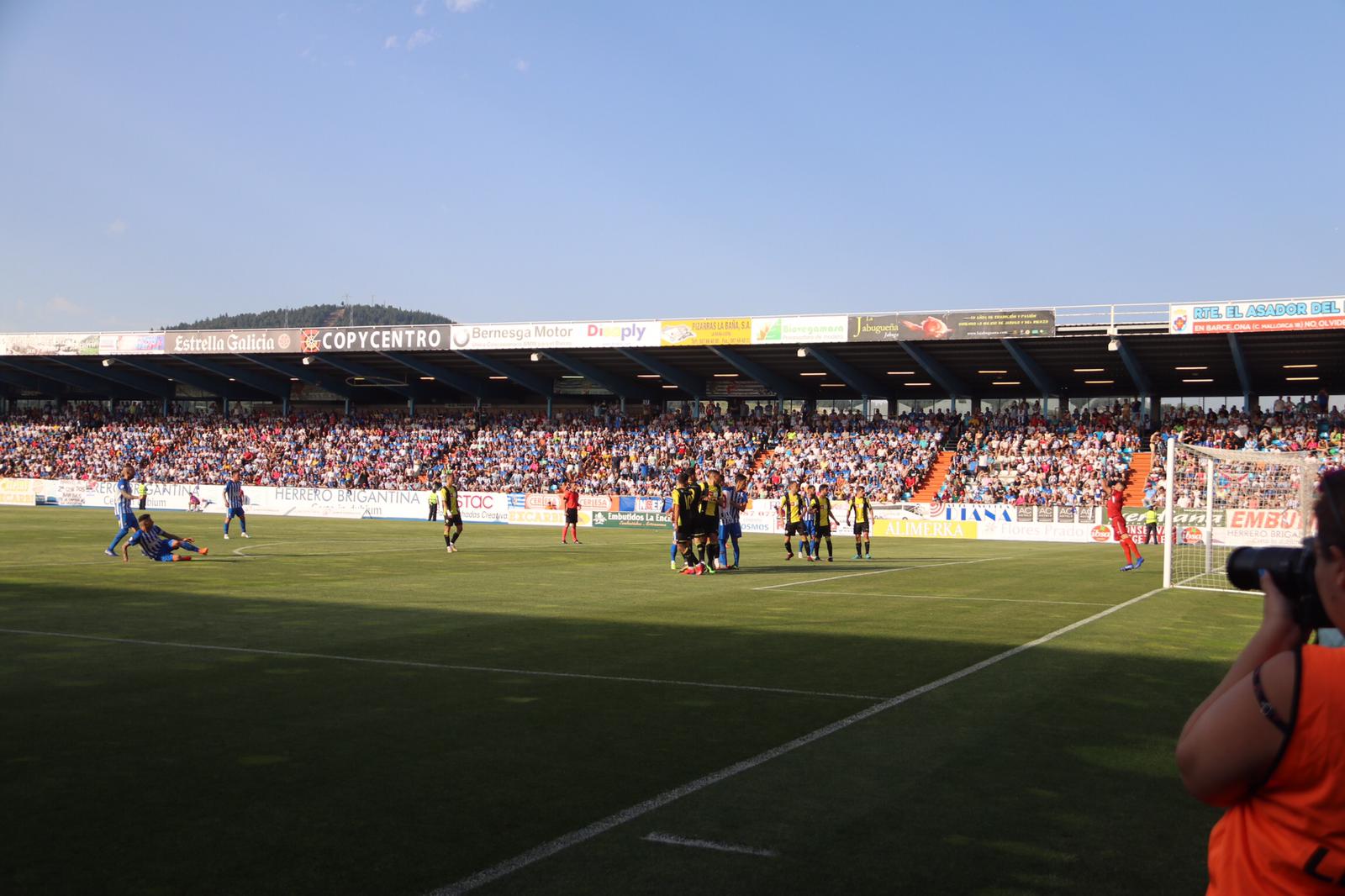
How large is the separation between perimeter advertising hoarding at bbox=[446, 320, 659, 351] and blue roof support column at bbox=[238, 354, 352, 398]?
44.5 ft

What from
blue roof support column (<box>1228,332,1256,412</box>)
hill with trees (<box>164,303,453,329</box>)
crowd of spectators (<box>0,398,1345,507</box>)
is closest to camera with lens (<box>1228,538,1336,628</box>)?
crowd of spectators (<box>0,398,1345,507</box>)

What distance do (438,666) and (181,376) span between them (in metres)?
63.5

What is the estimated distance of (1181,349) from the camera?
1820 inches

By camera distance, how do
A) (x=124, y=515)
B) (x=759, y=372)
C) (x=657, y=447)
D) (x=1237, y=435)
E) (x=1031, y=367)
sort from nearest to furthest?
(x=124, y=515) < (x=1237, y=435) < (x=1031, y=367) < (x=657, y=447) < (x=759, y=372)

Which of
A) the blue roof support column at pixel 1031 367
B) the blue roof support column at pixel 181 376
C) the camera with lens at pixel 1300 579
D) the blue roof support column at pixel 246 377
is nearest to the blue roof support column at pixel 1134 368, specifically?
the blue roof support column at pixel 1031 367

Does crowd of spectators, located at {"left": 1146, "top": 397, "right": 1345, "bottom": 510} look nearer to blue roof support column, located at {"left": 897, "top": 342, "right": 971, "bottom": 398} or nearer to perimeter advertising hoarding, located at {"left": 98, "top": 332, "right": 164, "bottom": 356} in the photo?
blue roof support column, located at {"left": 897, "top": 342, "right": 971, "bottom": 398}

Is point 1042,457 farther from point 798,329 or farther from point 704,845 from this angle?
point 704,845

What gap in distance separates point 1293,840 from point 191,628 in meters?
12.5

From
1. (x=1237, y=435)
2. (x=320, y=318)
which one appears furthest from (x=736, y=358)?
(x=320, y=318)

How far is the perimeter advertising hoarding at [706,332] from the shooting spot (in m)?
50.2

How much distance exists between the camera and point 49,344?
63938 millimetres

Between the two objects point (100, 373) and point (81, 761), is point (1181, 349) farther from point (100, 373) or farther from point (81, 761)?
point (100, 373)

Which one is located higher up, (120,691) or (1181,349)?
(1181,349)

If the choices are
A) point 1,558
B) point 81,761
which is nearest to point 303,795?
point 81,761
